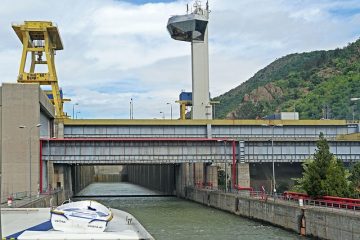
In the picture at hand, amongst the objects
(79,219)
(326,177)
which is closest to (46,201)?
(326,177)

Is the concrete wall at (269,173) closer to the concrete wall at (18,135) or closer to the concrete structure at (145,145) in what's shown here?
the concrete structure at (145,145)

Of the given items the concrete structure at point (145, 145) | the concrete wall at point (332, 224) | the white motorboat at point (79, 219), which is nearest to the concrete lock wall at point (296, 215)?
the concrete wall at point (332, 224)

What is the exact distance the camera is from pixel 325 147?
4856 centimetres

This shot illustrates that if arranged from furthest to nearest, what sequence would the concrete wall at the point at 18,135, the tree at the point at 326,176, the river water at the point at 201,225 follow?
the concrete wall at the point at 18,135 < the tree at the point at 326,176 < the river water at the point at 201,225

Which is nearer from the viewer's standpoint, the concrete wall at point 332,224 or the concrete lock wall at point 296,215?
the concrete wall at point 332,224

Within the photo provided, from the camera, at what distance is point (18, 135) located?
7331cm

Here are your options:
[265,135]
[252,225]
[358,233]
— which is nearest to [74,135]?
[265,135]

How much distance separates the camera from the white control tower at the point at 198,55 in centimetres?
11381

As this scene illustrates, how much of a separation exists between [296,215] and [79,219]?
29.5m

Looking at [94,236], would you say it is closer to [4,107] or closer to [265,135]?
[4,107]

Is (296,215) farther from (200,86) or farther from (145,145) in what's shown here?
(200,86)

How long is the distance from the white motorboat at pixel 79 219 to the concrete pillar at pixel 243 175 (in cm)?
6004

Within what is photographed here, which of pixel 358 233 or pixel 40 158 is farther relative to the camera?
pixel 40 158

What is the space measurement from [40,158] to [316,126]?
173 ft
